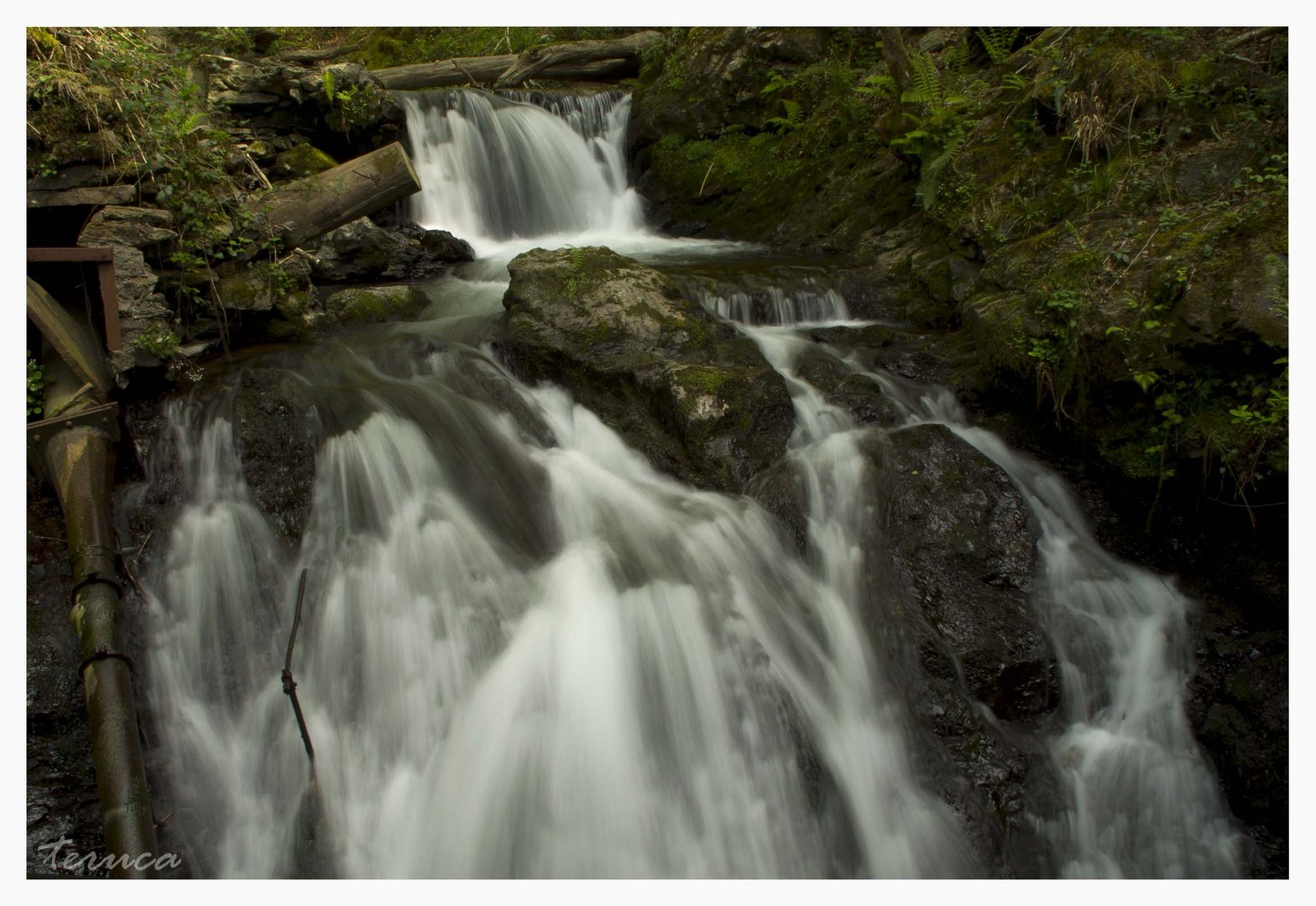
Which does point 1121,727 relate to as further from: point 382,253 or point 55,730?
point 382,253

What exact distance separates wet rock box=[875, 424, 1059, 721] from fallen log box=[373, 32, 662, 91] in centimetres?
978

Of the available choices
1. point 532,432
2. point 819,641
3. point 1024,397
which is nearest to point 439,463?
point 532,432

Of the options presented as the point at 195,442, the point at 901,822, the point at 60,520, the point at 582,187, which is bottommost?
the point at 901,822

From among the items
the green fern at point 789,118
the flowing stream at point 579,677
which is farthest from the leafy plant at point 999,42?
the flowing stream at point 579,677

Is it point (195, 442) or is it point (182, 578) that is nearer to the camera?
point (182, 578)

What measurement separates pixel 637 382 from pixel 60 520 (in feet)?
10.9

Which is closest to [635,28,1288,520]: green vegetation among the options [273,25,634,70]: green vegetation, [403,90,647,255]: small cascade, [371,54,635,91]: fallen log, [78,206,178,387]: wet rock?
[403,90,647,255]: small cascade

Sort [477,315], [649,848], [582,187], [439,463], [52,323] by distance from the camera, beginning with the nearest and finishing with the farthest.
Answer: [649,848] < [52,323] < [439,463] < [477,315] < [582,187]

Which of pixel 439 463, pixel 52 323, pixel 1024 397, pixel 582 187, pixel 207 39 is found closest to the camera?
pixel 52 323

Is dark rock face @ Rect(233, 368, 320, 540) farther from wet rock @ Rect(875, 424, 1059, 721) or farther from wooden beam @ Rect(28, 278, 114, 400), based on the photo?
wet rock @ Rect(875, 424, 1059, 721)

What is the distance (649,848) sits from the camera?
11.6 ft

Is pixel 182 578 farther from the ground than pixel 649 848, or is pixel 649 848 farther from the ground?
pixel 182 578

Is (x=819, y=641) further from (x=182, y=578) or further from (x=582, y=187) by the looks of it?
(x=582, y=187)

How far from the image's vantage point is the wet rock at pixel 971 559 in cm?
411
